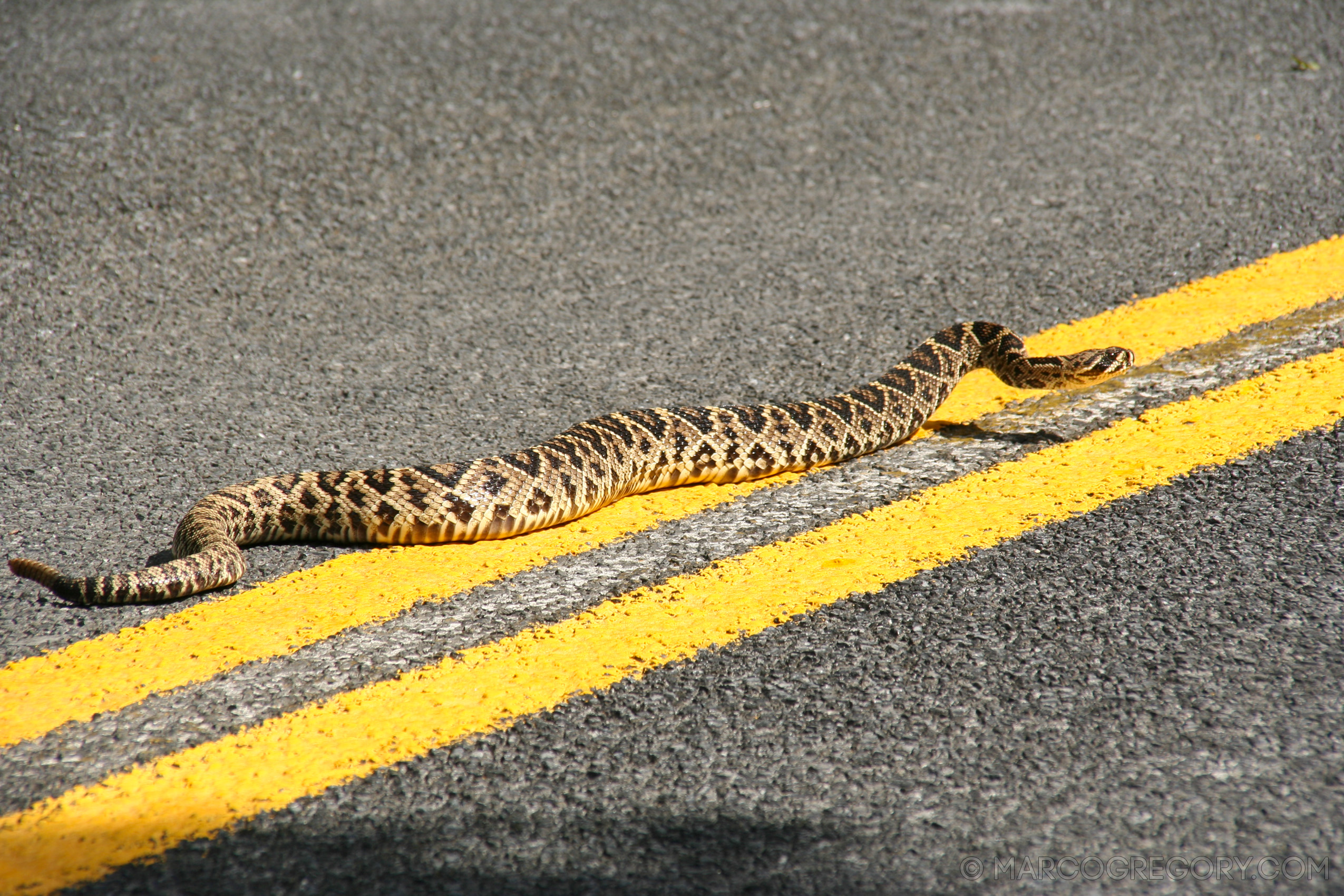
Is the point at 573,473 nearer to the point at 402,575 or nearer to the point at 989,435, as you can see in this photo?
the point at 402,575

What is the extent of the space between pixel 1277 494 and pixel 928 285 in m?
2.04

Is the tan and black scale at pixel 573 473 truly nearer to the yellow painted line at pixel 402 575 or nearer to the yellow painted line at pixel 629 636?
the yellow painted line at pixel 402 575

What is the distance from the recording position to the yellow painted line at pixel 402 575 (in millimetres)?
2898

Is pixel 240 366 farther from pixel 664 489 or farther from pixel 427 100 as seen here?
pixel 427 100

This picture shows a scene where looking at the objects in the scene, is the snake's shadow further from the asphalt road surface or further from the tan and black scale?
the asphalt road surface

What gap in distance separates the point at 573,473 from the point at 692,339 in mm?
1246

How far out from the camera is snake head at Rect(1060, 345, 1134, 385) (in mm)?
4375

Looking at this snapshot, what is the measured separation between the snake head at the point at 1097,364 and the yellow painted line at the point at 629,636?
12.4 inches

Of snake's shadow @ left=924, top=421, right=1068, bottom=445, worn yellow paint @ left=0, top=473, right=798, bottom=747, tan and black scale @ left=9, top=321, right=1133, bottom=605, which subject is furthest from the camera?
snake's shadow @ left=924, top=421, right=1068, bottom=445

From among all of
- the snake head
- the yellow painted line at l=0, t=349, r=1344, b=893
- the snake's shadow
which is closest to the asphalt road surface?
the yellow painted line at l=0, t=349, r=1344, b=893

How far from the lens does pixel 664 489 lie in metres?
4.30

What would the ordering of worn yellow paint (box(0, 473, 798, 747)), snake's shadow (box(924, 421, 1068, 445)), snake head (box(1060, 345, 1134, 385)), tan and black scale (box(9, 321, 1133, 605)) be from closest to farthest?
1. worn yellow paint (box(0, 473, 798, 747))
2. tan and black scale (box(9, 321, 1133, 605))
3. snake's shadow (box(924, 421, 1068, 445))
4. snake head (box(1060, 345, 1134, 385))

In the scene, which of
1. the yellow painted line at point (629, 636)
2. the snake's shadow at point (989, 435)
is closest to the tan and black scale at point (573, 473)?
the snake's shadow at point (989, 435)

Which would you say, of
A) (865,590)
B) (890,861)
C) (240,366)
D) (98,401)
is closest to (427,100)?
(240,366)
